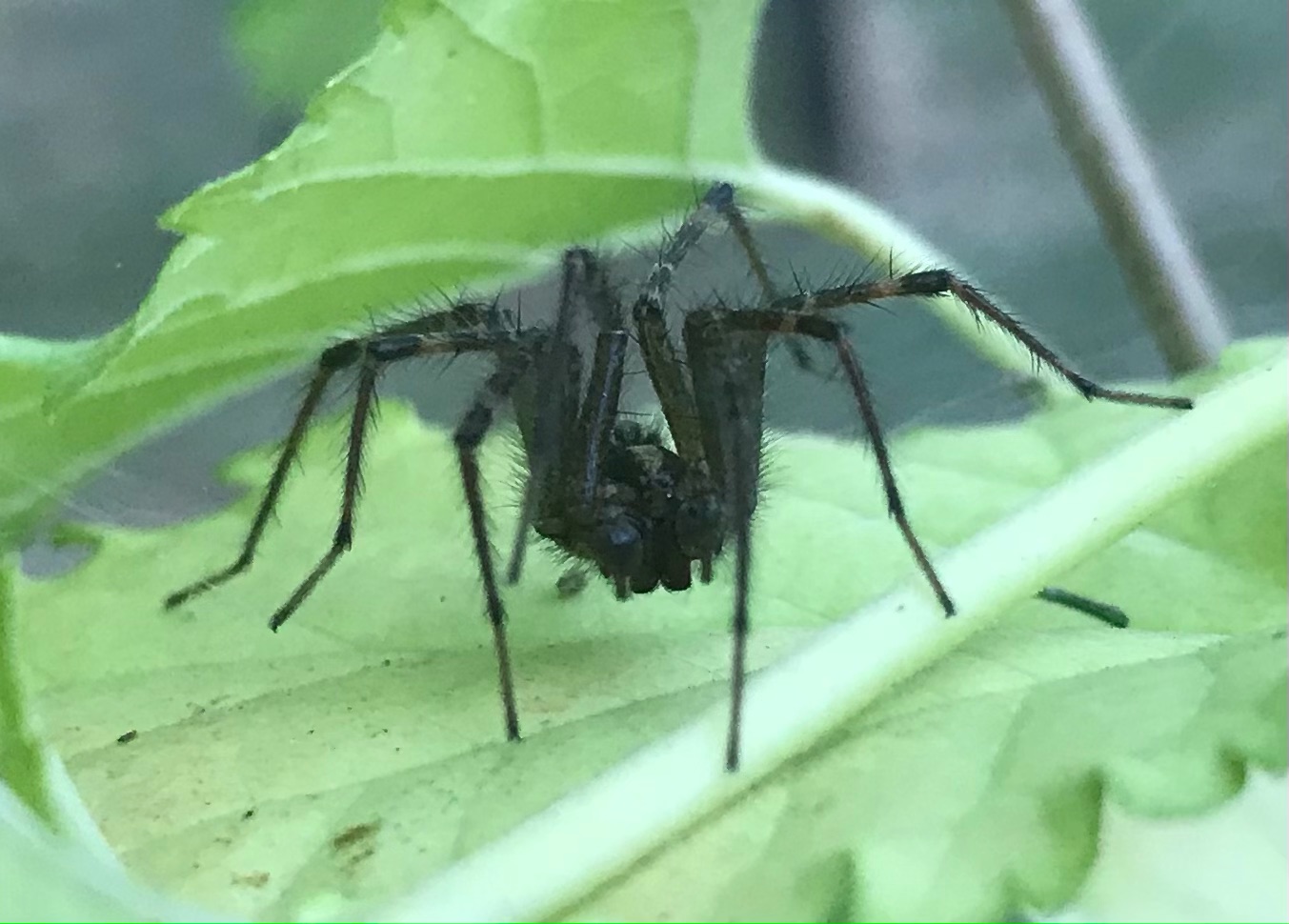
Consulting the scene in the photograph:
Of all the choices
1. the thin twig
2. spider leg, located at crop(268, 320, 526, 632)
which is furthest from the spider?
the thin twig

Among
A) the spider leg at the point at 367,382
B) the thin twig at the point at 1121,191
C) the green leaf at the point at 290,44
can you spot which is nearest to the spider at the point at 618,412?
the spider leg at the point at 367,382

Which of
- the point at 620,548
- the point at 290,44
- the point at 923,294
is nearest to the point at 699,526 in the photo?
the point at 620,548

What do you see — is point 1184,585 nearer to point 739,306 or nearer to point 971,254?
point 739,306

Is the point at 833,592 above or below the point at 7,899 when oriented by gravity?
below

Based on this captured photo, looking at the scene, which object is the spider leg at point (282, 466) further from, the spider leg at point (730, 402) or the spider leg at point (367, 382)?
the spider leg at point (730, 402)

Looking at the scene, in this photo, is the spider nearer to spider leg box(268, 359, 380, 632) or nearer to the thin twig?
spider leg box(268, 359, 380, 632)

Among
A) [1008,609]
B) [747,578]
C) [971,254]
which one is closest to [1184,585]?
[1008,609]

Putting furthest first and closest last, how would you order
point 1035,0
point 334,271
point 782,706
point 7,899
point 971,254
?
1. point 971,254
2. point 1035,0
3. point 334,271
4. point 782,706
5. point 7,899
